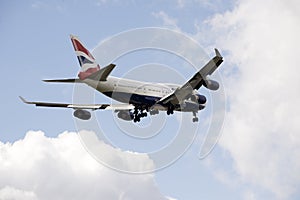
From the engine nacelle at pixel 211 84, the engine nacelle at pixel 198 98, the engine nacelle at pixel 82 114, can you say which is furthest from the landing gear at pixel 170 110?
the engine nacelle at pixel 82 114

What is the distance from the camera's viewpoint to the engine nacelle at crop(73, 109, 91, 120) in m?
78.4

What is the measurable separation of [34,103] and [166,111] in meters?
20.1

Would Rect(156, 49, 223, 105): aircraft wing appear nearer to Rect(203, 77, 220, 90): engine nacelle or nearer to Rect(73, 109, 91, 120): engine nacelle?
Rect(203, 77, 220, 90): engine nacelle

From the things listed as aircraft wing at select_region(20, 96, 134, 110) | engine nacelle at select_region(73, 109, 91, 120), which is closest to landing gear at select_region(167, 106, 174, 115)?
aircraft wing at select_region(20, 96, 134, 110)

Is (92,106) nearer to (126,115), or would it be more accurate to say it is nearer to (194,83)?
(126,115)

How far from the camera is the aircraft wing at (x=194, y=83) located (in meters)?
67.1

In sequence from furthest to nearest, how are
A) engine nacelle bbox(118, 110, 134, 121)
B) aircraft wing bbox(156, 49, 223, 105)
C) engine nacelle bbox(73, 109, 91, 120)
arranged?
engine nacelle bbox(118, 110, 134, 121), engine nacelle bbox(73, 109, 91, 120), aircraft wing bbox(156, 49, 223, 105)

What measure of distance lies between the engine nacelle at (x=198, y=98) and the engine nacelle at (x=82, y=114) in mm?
16738

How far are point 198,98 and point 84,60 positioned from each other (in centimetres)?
1932

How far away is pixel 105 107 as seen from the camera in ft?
279

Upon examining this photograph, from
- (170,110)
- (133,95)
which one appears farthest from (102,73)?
(170,110)

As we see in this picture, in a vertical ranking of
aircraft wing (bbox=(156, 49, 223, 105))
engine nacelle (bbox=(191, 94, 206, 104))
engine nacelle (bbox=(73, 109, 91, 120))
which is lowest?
engine nacelle (bbox=(73, 109, 91, 120))

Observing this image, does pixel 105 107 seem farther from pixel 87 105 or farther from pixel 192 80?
Result: pixel 192 80

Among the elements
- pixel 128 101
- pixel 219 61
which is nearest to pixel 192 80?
pixel 219 61
